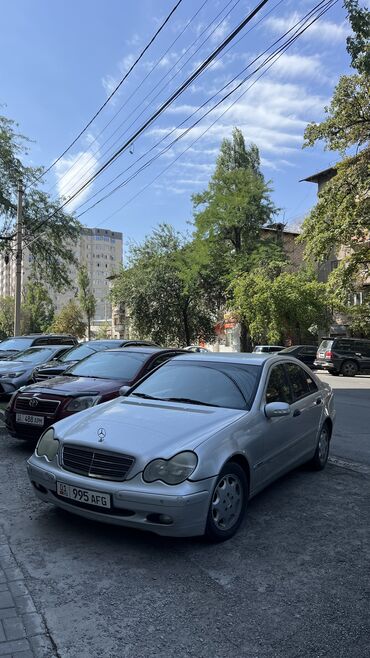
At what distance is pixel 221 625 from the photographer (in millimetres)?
2820

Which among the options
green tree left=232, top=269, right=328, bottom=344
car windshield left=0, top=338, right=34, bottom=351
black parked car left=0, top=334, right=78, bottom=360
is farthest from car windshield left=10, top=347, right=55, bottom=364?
green tree left=232, top=269, right=328, bottom=344

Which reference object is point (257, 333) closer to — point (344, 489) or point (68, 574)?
point (344, 489)

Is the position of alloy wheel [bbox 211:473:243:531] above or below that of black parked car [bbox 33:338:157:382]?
below

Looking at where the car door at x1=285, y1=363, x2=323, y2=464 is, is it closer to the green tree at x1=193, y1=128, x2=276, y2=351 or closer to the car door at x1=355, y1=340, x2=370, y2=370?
the car door at x1=355, y1=340, x2=370, y2=370

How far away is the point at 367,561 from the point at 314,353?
2410cm

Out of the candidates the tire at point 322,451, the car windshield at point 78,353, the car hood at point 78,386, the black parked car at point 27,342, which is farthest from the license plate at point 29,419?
the black parked car at point 27,342

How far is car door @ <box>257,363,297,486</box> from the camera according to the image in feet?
15.0

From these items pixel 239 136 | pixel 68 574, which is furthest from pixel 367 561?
pixel 239 136

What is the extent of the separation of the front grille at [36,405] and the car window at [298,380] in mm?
2849

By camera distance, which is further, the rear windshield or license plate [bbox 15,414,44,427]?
the rear windshield

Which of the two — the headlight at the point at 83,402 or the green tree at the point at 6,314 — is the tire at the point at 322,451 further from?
the green tree at the point at 6,314

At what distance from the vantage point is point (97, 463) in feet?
12.6

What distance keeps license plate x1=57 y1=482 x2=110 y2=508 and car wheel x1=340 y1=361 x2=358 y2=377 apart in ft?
77.1

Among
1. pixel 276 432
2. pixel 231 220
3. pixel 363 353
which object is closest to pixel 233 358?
pixel 276 432
